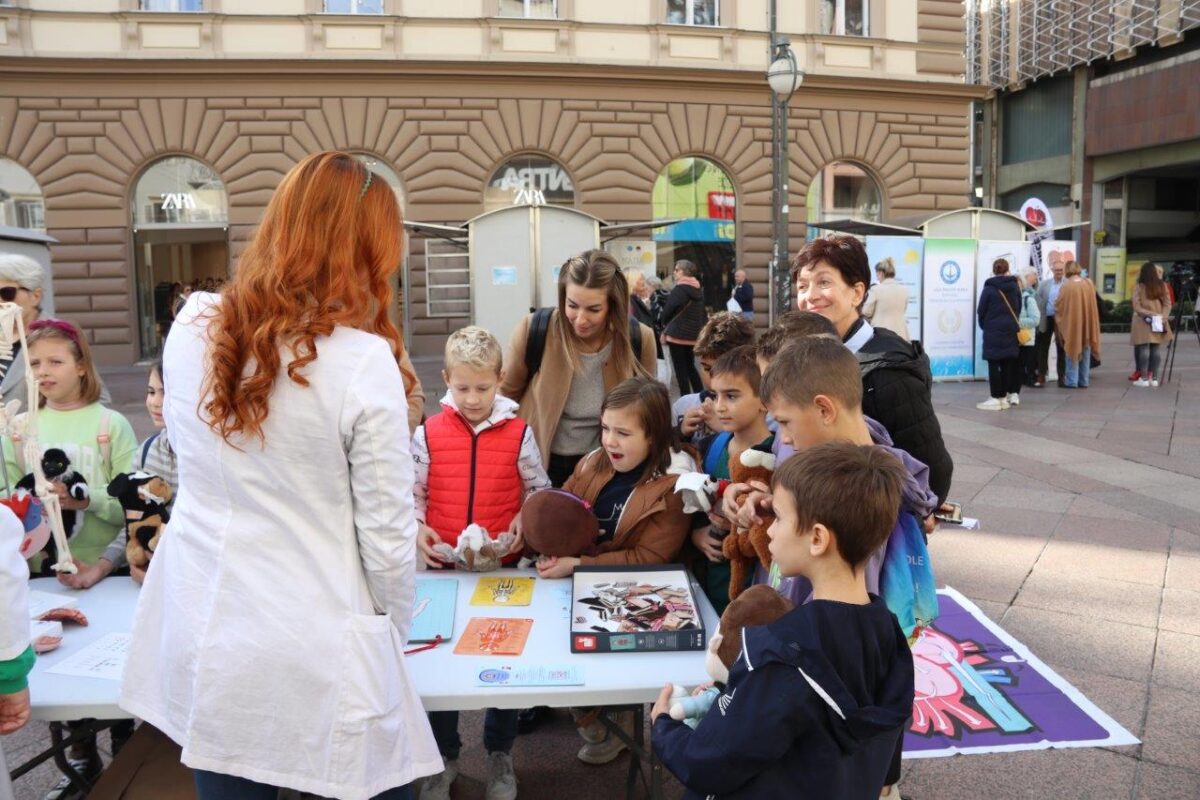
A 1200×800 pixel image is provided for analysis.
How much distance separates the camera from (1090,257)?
30016 mm

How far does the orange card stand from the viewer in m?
2.31

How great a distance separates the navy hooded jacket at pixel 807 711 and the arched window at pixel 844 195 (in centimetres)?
1870

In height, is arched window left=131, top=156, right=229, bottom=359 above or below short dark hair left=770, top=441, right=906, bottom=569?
above

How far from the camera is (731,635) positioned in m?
1.87

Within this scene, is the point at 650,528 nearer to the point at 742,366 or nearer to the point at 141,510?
the point at 742,366

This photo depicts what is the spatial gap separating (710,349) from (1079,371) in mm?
11641

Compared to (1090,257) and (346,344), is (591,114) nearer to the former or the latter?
(346,344)

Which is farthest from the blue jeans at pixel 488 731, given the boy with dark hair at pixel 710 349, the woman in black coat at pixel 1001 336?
the woman in black coat at pixel 1001 336

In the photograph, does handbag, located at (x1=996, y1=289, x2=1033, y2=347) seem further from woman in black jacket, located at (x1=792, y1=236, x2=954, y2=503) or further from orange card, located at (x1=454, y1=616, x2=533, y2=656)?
orange card, located at (x1=454, y1=616, x2=533, y2=656)

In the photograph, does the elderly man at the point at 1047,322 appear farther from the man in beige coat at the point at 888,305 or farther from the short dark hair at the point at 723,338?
the short dark hair at the point at 723,338

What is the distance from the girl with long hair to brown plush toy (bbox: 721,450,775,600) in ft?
3.31

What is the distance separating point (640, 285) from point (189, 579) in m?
10.5

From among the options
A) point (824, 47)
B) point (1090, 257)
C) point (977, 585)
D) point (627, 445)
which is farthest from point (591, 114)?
point (1090, 257)

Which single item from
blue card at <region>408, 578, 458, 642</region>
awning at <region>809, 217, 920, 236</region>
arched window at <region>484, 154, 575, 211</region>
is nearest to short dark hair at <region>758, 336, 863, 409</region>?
blue card at <region>408, 578, 458, 642</region>
